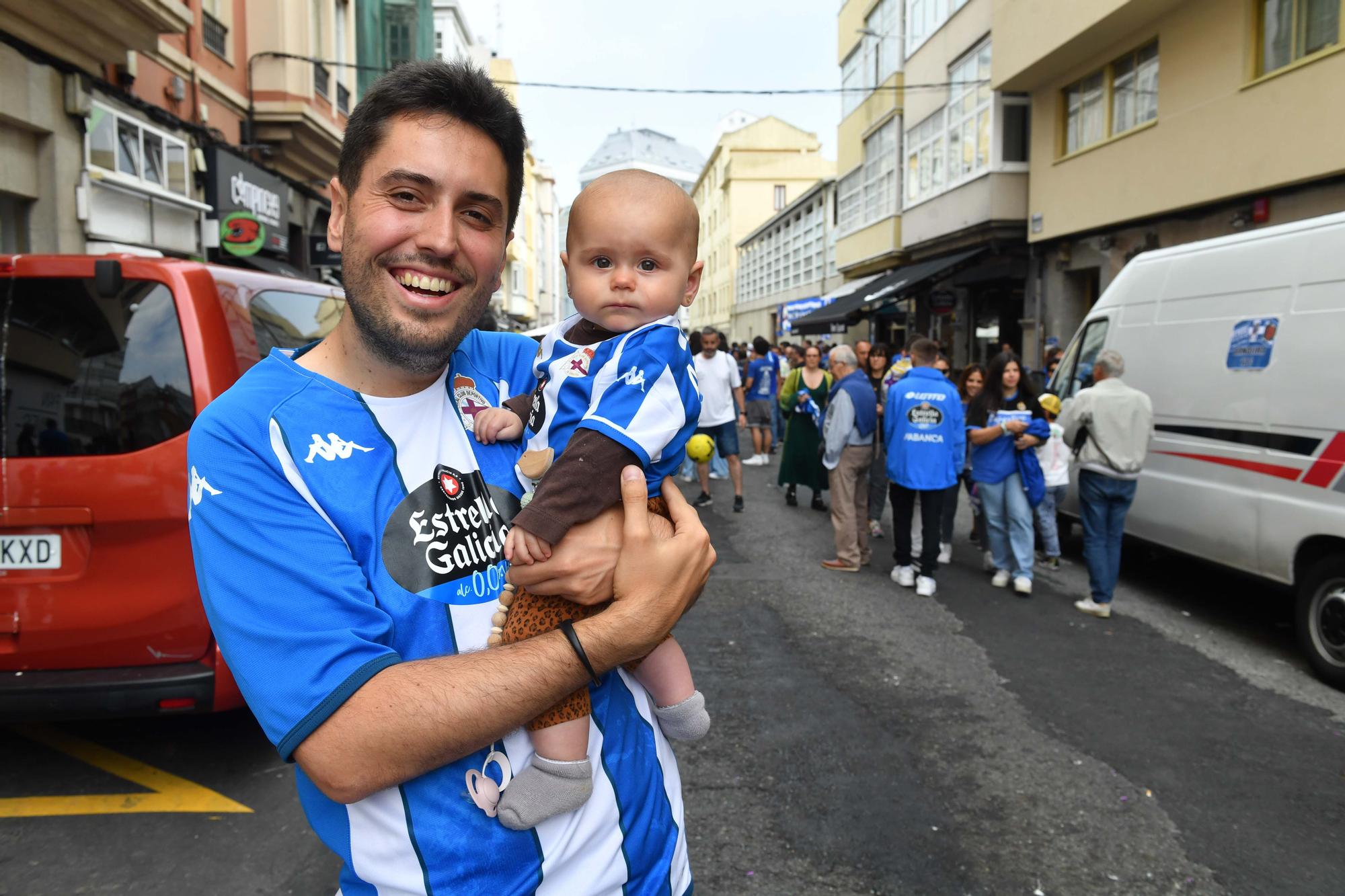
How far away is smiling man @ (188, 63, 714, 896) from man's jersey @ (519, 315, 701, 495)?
0.28ft

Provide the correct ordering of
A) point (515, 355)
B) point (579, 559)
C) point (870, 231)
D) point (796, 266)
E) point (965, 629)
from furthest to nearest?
1. point (796, 266)
2. point (870, 231)
3. point (965, 629)
4. point (515, 355)
5. point (579, 559)

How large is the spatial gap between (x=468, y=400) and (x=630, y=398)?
0.98ft

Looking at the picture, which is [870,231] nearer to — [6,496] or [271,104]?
[271,104]

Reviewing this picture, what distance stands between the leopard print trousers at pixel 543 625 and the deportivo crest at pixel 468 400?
1.10 ft

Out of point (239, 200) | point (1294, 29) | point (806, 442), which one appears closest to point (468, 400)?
point (806, 442)

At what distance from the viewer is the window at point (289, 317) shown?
3.83 metres

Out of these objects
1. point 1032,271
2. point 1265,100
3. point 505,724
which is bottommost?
point 505,724

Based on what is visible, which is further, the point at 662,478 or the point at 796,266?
the point at 796,266

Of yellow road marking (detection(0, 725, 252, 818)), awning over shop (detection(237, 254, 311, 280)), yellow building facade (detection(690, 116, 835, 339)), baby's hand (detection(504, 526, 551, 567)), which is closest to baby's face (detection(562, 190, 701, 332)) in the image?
baby's hand (detection(504, 526, 551, 567))

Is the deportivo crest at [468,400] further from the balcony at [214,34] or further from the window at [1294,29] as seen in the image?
the balcony at [214,34]

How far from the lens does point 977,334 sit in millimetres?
21375

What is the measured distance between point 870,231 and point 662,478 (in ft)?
83.9

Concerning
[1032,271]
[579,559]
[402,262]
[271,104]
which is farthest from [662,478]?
[1032,271]

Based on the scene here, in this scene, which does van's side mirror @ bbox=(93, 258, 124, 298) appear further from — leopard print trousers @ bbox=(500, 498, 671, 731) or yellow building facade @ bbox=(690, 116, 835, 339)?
yellow building facade @ bbox=(690, 116, 835, 339)
